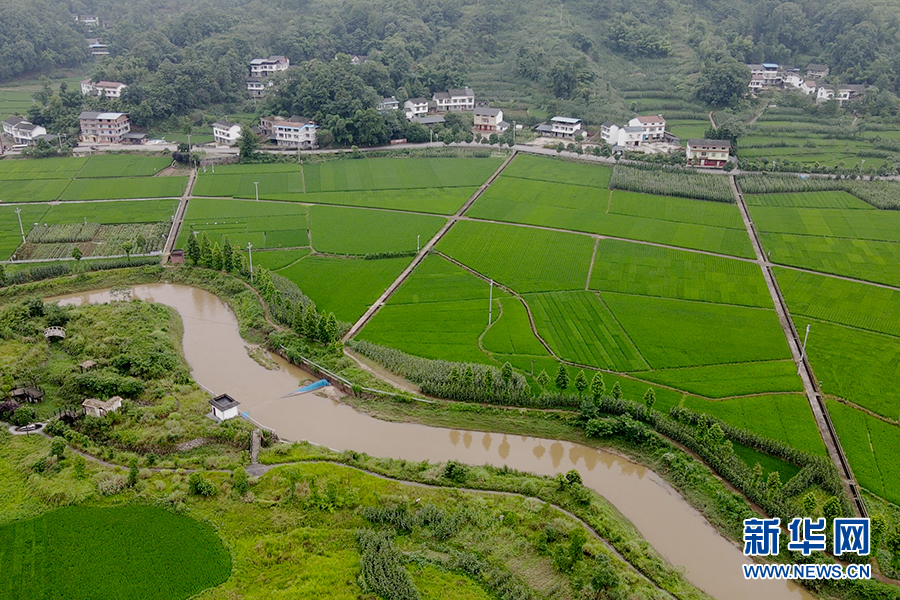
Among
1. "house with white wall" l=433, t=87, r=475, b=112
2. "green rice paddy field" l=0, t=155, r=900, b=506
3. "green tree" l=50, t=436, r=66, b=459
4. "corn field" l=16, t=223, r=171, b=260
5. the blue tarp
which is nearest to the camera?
"green tree" l=50, t=436, r=66, b=459

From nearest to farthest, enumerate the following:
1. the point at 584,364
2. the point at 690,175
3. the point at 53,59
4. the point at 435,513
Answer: the point at 435,513
the point at 584,364
the point at 690,175
the point at 53,59

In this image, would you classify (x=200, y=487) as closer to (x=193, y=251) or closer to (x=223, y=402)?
(x=223, y=402)

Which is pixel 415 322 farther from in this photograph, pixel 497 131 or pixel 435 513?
pixel 497 131

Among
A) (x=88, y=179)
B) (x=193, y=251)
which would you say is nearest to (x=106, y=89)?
(x=88, y=179)

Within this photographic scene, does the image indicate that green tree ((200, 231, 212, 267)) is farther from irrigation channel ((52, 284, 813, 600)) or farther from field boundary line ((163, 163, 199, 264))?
irrigation channel ((52, 284, 813, 600))

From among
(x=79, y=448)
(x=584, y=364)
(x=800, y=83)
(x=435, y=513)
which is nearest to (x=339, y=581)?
(x=435, y=513)

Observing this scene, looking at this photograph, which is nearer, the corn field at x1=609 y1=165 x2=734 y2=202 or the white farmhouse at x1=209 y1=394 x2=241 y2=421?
the white farmhouse at x1=209 y1=394 x2=241 y2=421

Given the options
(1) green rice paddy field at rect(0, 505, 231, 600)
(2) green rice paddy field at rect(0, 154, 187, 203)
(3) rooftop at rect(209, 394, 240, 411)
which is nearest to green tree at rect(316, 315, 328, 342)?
→ (3) rooftop at rect(209, 394, 240, 411)
